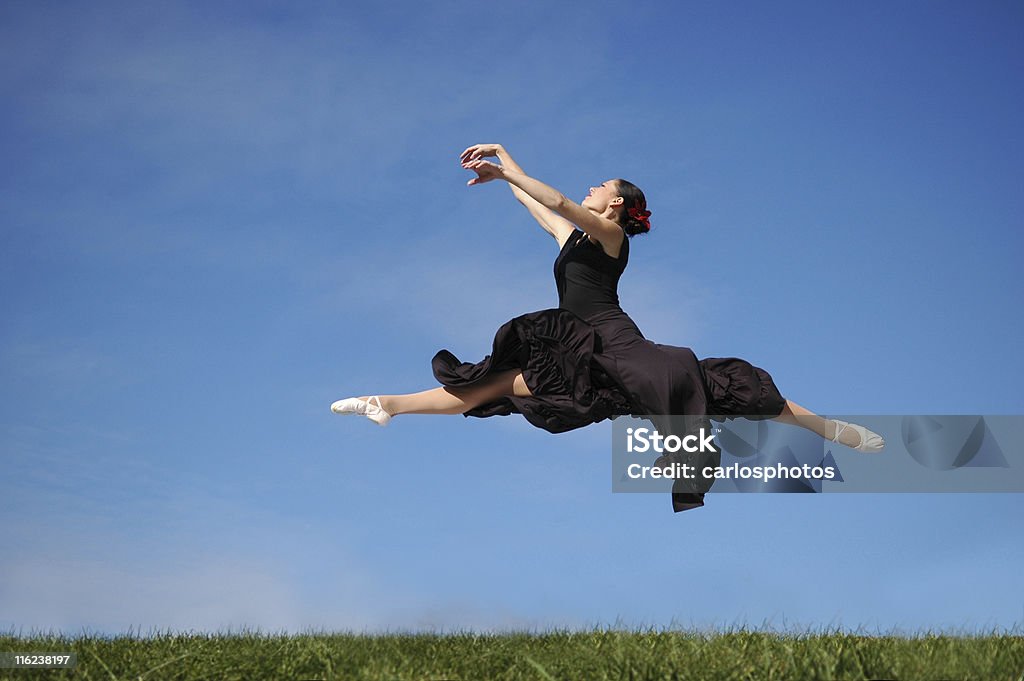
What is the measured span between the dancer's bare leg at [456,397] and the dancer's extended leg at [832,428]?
1.80 m

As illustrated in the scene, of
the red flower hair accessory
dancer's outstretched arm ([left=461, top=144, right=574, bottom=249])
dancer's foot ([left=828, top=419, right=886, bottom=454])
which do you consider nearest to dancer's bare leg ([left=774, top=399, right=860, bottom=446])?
dancer's foot ([left=828, top=419, right=886, bottom=454])

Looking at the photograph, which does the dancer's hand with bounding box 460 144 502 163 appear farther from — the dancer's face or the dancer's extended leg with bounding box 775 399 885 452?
the dancer's extended leg with bounding box 775 399 885 452

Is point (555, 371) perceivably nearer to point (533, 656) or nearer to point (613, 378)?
point (613, 378)

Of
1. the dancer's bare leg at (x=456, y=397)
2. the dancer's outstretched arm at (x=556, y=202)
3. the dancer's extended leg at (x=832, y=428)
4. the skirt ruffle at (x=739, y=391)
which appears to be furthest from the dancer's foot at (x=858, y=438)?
the dancer's bare leg at (x=456, y=397)

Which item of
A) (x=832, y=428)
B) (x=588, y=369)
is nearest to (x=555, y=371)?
(x=588, y=369)

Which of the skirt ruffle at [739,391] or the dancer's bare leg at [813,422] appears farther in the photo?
the dancer's bare leg at [813,422]

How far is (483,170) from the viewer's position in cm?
597

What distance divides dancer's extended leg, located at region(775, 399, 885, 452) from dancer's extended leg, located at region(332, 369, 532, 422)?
180 centimetres

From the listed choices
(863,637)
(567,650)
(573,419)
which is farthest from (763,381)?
(567,650)

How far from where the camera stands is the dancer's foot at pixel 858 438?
21.5 ft

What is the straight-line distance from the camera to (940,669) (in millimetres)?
4129

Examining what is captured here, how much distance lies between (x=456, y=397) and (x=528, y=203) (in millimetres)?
1796

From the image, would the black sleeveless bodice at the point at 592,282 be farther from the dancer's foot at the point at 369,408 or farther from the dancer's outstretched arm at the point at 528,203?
the dancer's foot at the point at 369,408

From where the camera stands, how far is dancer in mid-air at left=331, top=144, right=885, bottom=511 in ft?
19.3
